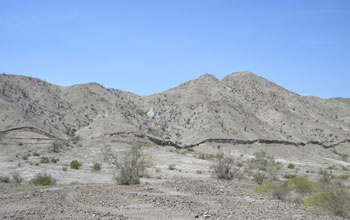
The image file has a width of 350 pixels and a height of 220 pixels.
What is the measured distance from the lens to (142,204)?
14.2m

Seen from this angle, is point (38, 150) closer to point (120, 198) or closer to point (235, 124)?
point (120, 198)

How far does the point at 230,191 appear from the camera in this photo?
18250mm

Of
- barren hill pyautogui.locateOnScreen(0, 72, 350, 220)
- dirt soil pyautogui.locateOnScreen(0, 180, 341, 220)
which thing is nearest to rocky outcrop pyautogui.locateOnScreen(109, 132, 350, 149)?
barren hill pyautogui.locateOnScreen(0, 72, 350, 220)

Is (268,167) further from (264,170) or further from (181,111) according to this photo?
(181,111)

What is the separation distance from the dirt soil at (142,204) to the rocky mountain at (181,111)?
34.2 meters

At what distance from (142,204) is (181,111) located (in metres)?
59.4

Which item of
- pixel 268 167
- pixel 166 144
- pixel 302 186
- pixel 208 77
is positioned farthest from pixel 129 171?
pixel 208 77

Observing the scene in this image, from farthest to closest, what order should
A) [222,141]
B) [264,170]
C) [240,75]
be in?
1. [240,75]
2. [222,141]
3. [264,170]

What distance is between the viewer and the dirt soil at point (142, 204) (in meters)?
12.2

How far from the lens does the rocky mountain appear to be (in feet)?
184

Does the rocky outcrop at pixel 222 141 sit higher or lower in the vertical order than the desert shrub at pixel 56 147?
higher

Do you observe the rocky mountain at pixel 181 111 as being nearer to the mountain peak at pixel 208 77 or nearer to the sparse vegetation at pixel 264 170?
the mountain peak at pixel 208 77

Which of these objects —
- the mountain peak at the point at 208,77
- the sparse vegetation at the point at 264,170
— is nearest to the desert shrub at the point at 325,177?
the sparse vegetation at the point at 264,170

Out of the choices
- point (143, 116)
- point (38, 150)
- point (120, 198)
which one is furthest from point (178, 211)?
point (143, 116)
